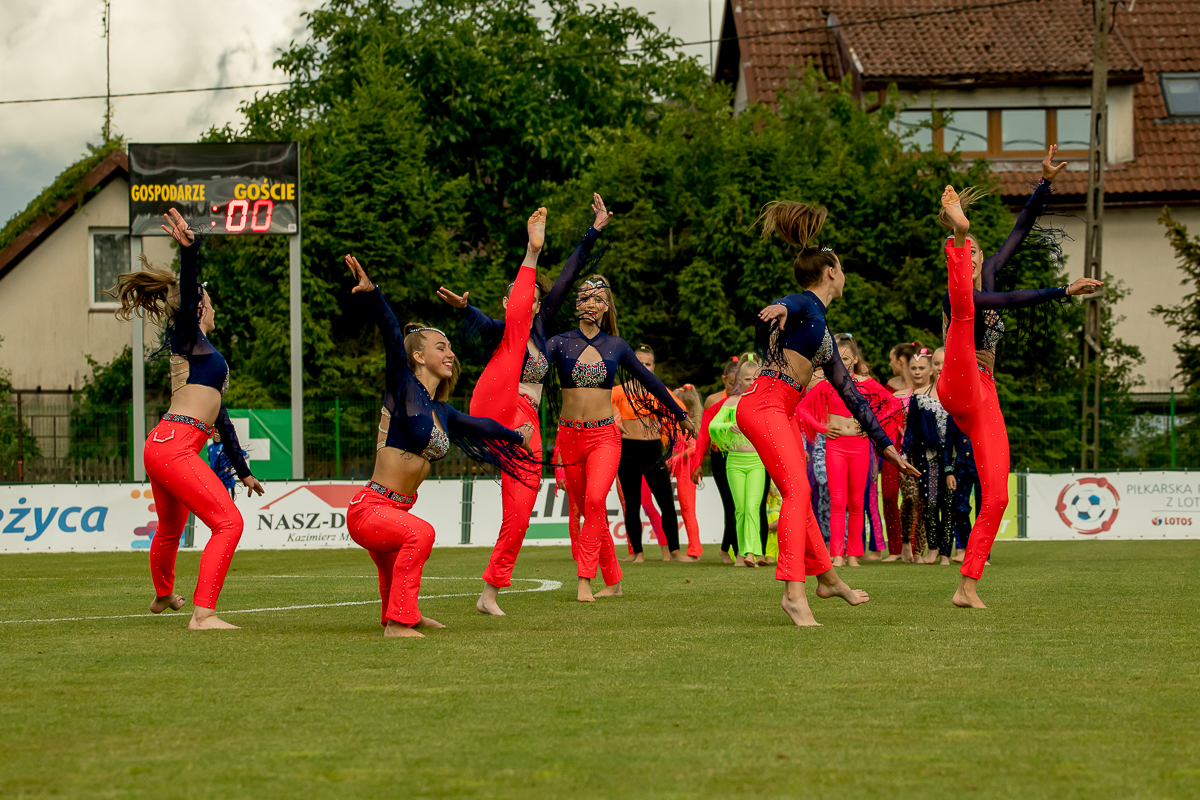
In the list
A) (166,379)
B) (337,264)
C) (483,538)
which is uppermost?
(337,264)

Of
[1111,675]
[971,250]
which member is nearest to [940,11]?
[971,250]

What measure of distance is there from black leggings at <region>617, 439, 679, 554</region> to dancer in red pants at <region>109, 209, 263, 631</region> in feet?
19.3

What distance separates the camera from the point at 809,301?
23.4 ft

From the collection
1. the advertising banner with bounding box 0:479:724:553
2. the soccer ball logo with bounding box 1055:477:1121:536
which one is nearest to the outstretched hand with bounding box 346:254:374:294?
the advertising banner with bounding box 0:479:724:553

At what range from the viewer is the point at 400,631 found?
6.66 meters

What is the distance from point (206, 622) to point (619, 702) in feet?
10.9

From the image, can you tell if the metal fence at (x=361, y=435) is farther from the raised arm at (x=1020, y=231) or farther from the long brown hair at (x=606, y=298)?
the raised arm at (x=1020, y=231)

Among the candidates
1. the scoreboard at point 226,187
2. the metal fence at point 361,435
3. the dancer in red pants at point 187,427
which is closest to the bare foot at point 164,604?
the dancer in red pants at point 187,427

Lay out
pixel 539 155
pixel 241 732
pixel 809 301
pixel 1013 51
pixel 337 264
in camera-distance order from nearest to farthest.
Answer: pixel 241 732
pixel 809 301
pixel 337 264
pixel 1013 51
pixel 539 155

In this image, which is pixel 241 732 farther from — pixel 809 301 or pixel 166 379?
pixel 166 379

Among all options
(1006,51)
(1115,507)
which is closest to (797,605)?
(1115,507)

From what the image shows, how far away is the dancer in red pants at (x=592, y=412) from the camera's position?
870 cm

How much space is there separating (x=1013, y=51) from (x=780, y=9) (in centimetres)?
648

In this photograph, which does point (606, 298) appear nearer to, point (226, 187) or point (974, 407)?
point (974, 407)
